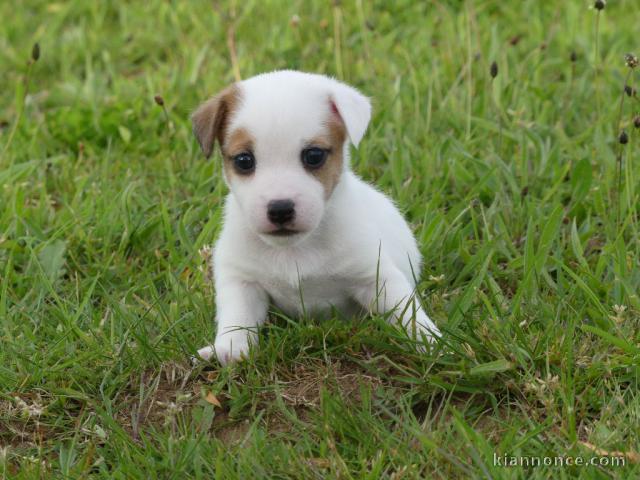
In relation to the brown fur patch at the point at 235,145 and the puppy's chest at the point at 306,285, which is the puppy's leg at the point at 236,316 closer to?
the puppy's chest at the point at 306,285

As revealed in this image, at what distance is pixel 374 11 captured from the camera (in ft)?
26.2

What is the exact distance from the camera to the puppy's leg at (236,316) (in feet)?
13.5

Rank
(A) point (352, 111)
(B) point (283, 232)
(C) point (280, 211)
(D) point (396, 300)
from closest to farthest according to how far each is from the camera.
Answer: (C) point (280, 211)
(B) point (283, 232)
(A) point (352, 111)
(D) point (396, 300)

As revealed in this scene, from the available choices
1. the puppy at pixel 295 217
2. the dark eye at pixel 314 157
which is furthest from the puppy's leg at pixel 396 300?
the dark eye at pixel 314 157

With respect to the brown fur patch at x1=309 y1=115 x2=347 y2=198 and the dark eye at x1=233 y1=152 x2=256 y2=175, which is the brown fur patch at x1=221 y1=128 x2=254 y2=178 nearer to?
the dark eye at x1=233 y1=152 x2=256 y2=175

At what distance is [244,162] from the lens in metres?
4.07

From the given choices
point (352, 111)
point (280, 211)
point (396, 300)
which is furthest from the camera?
point (396, 300)

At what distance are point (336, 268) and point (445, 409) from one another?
916mm

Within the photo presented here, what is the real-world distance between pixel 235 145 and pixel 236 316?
0.75 metres

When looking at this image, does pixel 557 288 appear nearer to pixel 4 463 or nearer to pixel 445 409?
pixel 445 409

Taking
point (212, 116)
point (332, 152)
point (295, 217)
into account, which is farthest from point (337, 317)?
point (212, 116)

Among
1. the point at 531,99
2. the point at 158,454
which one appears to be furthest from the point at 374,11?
the point at 158,454

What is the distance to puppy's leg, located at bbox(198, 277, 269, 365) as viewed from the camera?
4.12 m

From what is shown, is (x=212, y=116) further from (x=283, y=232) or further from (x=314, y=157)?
(x=283, y=232)
